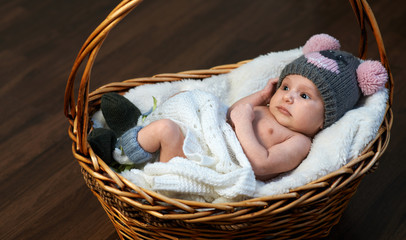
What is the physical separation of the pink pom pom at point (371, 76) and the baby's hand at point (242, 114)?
1.00 feet

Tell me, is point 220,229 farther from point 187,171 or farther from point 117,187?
point 117,187

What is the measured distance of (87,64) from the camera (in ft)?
3.28

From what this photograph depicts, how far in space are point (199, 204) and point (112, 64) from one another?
1.13m

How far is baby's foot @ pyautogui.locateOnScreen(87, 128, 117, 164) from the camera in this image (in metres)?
1.18

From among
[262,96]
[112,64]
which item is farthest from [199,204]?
[112,64]

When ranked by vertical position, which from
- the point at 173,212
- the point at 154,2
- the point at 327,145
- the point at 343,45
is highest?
the point at 154,2

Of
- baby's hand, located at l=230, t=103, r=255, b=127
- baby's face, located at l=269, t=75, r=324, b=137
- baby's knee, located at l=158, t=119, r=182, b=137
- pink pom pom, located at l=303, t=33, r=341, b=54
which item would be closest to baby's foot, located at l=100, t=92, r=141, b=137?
baby's knee, located at l=158, t=119, r=182, b=137

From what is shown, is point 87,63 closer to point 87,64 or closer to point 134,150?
point 87,64

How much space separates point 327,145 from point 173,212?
0.43 m

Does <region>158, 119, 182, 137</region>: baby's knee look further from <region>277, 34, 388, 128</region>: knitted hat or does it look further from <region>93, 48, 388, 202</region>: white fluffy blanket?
<region>277, 34, 388, 128</region>: knitted hat

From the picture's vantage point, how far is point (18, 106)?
1.80 metres

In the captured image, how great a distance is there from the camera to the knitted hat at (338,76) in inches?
48.6

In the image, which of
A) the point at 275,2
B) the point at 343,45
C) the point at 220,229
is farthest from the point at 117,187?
the point at 275,2

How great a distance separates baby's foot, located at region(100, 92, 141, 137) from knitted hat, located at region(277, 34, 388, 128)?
1.43 ft
